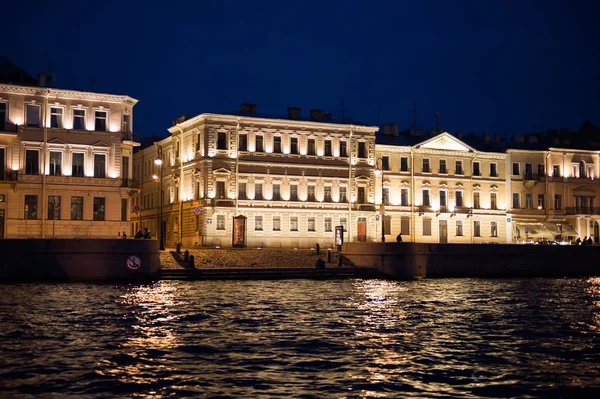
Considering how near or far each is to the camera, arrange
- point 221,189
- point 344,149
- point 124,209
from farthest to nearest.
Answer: point 344,149
point 221,189
point 124,209

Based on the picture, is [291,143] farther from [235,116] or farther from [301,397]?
[301,397]

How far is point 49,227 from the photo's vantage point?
2083 inches

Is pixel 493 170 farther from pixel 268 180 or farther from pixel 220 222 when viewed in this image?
pixel 220 222

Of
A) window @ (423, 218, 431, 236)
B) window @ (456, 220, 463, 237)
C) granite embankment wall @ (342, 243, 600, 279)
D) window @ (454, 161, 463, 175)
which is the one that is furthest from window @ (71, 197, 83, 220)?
window @ (454, 161, 463, 175)

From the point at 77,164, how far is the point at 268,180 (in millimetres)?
16327

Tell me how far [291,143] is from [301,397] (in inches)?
2085

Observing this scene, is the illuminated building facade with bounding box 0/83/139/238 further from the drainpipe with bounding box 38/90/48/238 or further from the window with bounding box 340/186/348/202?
the window with bounding box 340/186/348/202

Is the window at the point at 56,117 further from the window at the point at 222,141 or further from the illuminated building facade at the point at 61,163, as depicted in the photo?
the window at the point at 222,141

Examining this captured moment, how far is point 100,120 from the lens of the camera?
55719 mm

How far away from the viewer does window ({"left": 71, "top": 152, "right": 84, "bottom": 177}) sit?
179ft

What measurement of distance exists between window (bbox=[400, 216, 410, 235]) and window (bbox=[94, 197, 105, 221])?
1127 inches

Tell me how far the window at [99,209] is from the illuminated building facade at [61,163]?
42 millimetres

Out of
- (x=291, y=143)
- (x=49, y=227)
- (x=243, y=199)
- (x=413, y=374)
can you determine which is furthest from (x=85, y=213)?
(x=413, y=374)

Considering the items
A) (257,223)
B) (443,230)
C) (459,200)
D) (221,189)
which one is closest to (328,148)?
(257,223)
